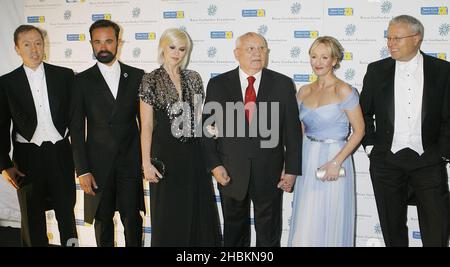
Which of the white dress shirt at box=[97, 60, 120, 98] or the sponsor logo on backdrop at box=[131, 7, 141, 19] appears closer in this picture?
the white dress shirt at box=[97, 60, 120, 98]

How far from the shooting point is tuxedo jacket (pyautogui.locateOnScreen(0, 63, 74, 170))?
11.9 ft

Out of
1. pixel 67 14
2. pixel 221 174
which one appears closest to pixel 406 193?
pixel 221 174

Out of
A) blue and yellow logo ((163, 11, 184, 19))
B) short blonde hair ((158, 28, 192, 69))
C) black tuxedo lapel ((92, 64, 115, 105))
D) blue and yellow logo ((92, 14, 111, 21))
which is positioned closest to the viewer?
short blonde hair ((158, 28, 192, 69))

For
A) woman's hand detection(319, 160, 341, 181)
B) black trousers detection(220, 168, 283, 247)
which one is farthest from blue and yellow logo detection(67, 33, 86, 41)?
woman's hand detection(319, 160, 341, 181)

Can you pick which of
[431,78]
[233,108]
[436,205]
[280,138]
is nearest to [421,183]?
[436,205]

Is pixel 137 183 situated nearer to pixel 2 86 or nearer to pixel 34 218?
pixel 34 218

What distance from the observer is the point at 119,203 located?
3576mm

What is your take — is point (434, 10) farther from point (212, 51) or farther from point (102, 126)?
point (102, 126)

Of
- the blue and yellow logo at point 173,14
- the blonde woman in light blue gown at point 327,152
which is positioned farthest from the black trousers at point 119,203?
the blue and yellow logo at point 173,14

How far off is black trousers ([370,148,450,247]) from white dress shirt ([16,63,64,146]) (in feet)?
8.10

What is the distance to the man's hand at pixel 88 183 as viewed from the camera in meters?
3.52

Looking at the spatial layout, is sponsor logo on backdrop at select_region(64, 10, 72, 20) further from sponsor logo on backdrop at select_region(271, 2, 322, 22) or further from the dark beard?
sponsor logo on backdrop at select_region(271, 2, 322, 22)

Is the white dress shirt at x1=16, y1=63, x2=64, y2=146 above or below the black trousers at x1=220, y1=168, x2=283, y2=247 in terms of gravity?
above

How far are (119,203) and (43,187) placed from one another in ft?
2.04
